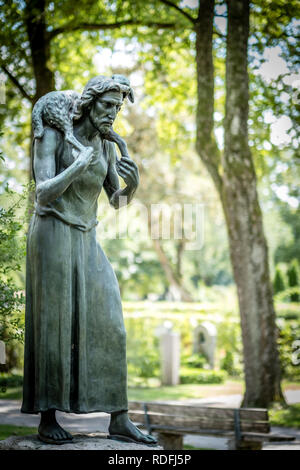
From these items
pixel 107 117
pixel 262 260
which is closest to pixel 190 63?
pixel 262 260

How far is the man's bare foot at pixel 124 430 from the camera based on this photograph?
4.60m

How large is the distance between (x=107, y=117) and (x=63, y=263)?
1159 mm

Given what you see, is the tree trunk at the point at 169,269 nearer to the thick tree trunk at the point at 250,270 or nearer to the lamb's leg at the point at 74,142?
the thick tree trunk at the point at 250,270

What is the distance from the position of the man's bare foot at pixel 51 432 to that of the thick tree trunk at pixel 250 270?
312 inches

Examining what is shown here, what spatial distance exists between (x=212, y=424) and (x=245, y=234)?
4.90m

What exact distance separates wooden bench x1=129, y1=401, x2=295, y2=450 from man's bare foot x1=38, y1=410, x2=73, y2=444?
3145 mm

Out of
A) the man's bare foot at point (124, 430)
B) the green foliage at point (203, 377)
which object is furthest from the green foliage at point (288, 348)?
the man's bare foot at point (124, 430)

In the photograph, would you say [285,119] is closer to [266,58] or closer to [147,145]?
[266,58]

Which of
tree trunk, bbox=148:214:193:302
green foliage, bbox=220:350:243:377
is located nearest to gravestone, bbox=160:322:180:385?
green foliage, bbox=220:350:243:377

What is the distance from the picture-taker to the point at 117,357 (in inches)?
187

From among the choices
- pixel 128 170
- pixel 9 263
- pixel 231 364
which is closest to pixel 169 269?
pixel 231 364

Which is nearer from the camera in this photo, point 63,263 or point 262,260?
point 63,263

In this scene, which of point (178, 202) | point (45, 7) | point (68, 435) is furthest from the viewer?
point (178, 202)
